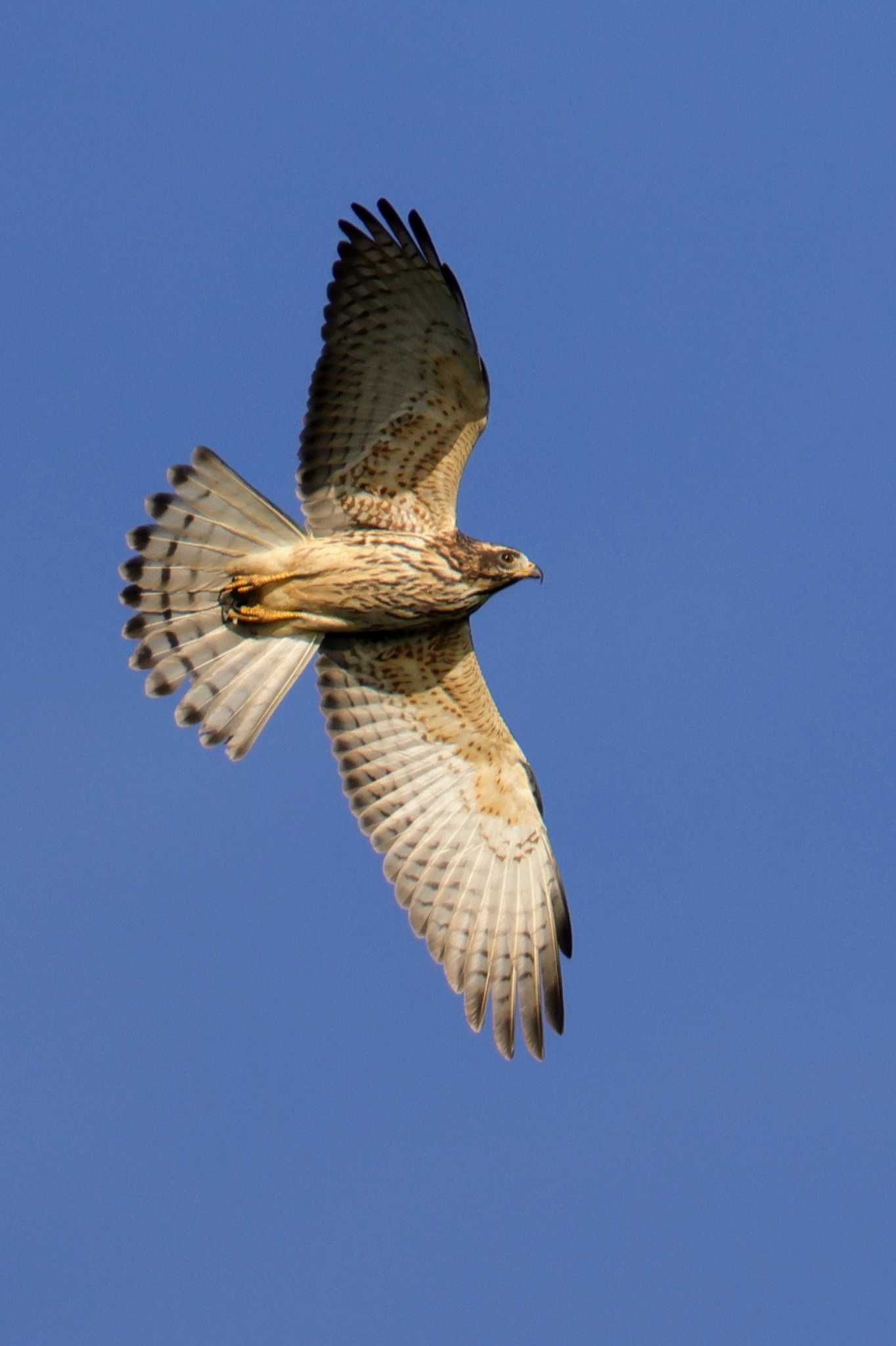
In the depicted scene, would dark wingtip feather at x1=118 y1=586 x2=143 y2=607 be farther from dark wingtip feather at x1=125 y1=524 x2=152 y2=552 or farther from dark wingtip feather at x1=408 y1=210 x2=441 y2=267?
dark wingtip feather at x1=408 y1=210 x2=441 y2=267

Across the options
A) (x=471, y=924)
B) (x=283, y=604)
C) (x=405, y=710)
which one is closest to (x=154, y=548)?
(x=283, y=604)

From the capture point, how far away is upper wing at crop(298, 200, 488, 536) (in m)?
14.3

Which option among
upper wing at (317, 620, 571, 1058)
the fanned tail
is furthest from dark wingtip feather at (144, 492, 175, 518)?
upper wing at (317, 620, 571, 1058)

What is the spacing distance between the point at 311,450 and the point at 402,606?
1.06 meters

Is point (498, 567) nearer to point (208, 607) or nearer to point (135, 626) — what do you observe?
point (208, 607)

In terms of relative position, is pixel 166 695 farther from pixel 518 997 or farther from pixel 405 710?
pixel 518 997

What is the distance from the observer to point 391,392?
14.5m

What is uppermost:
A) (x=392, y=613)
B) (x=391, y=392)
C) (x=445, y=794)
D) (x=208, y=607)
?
(x=391, y=392)

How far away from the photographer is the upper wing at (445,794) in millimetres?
15234

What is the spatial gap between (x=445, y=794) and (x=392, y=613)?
135 centimetres

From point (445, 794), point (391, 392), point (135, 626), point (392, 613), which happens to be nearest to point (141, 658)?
point (135, 626)

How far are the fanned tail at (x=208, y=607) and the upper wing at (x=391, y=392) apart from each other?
15.9 inches

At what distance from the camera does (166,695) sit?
1527 cm

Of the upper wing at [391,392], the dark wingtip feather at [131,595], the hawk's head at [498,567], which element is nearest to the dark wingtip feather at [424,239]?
the upper wing at [391,392]
